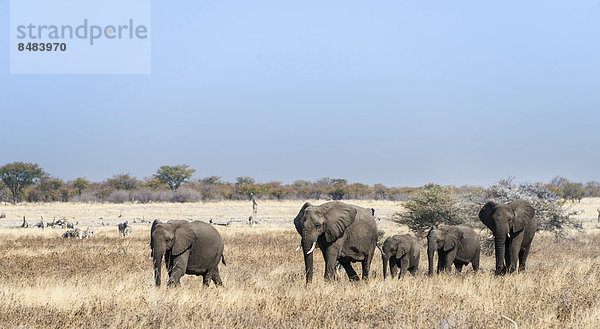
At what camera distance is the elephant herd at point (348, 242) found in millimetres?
11492

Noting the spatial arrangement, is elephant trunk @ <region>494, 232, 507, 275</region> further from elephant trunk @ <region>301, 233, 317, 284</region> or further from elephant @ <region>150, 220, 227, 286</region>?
elephant @ <region>150, 220, 227, 286</region>

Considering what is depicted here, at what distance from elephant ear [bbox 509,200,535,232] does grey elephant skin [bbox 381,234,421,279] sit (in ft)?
8.47

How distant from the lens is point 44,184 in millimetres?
86812

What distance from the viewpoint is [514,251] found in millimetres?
14508

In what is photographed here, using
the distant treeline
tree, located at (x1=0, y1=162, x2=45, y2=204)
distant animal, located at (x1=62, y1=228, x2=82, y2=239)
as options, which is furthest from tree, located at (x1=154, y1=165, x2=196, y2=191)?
distant animal, located at (x1=62, y1=228, x2=82, y2=239)

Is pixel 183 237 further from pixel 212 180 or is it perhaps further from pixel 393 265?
pixel 212 180

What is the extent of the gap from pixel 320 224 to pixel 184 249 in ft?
9.55

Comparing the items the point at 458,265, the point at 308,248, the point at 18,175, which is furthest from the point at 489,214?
the point at 18,175

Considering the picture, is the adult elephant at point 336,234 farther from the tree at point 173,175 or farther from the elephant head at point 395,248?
the tree at point 173,175

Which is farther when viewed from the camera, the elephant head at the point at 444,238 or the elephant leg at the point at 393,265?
the elephant head at the point at 444,238

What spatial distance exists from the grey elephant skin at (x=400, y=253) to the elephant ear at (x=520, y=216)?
258 centimetres

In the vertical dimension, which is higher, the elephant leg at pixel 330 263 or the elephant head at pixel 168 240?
the elephant head at pixel 168 240

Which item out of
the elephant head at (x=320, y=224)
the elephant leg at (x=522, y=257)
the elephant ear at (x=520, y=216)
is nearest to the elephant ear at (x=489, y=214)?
the elephant ear at (x=520, y=216)

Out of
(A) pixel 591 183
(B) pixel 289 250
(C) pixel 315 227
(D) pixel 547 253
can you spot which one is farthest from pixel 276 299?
(A) pixel 591 183
